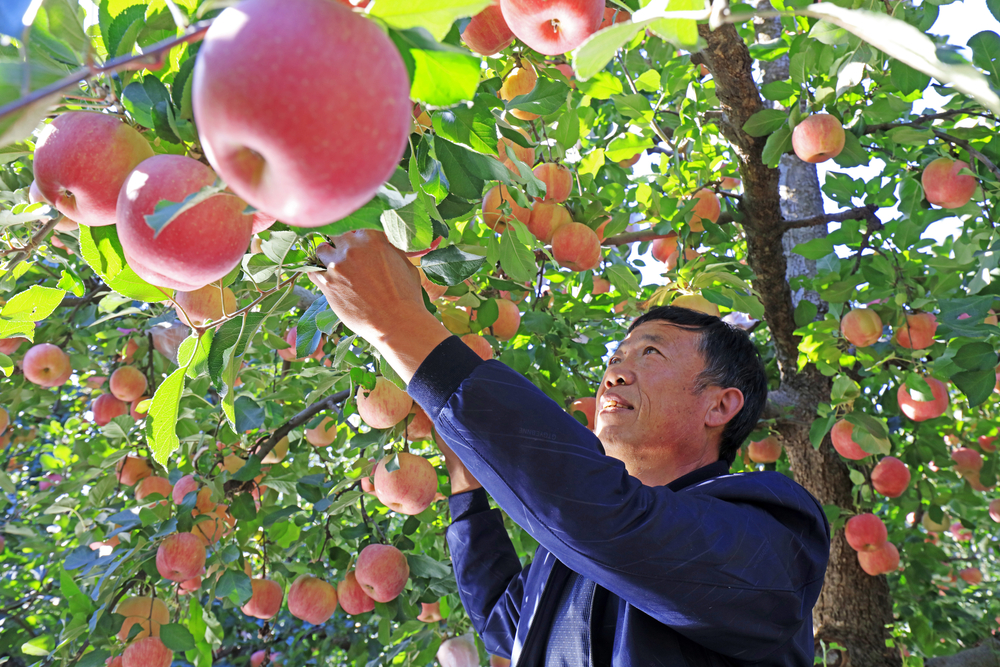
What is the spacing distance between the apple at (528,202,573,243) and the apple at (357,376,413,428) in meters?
Result: 0.59

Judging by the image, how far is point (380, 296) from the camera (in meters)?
0.96

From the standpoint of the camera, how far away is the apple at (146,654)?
1.90 meters

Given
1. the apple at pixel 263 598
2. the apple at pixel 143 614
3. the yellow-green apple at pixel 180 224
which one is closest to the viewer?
the yellow-green apple at pixel 180 224

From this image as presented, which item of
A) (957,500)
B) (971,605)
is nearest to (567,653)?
(957,500)

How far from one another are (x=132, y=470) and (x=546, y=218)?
1818 millimetres

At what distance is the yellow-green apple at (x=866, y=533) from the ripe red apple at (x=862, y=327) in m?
0.71

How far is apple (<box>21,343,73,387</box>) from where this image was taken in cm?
261

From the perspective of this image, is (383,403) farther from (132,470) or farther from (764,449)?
(764,449)

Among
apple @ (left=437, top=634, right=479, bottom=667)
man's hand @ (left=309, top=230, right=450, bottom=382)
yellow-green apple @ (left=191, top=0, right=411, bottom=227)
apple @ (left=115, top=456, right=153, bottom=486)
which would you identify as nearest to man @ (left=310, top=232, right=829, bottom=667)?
man's hand @ (left=309, top=230, right=450, bottom=382)

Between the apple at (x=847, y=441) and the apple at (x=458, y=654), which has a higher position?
the apple at (x=847, y=441)

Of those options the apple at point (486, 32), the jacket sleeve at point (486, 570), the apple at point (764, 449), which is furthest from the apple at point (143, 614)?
the apple at point (764, 449)

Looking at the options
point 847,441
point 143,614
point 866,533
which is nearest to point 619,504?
point 143,614

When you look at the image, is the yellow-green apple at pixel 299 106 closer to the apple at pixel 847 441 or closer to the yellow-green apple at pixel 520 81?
the yellow-green apple at pixel 520 81

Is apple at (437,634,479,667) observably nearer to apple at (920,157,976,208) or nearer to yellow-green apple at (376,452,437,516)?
yellow-green apple at (376,452,437,516)
